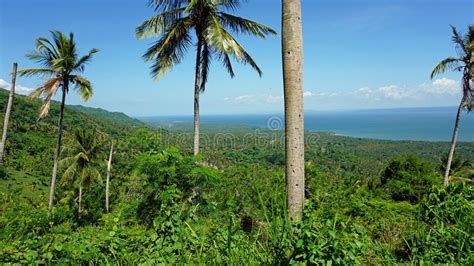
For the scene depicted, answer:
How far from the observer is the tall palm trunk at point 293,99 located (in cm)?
278

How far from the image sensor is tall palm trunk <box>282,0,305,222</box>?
109 inches

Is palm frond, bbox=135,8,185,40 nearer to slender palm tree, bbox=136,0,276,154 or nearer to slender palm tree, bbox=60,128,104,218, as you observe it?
slender palm tree, bbox=136,0,276,154

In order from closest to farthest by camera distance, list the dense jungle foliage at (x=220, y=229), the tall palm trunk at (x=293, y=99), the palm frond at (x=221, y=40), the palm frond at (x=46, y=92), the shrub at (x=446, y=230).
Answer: the dense jungle foliage at (x=220, y=229), the shrub at (x=446, y=230), the tall palm trunk at (x=293, y=99), the palm frond at (x=221, y=40), the palm frond at (x=46, y=92)

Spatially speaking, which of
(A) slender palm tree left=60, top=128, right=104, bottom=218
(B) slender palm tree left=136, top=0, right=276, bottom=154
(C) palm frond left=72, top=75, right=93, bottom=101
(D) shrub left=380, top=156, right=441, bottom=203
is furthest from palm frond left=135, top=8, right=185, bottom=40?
(D) shrub left=380, top=156, right=441, bottom=203

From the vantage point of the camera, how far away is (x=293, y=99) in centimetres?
283

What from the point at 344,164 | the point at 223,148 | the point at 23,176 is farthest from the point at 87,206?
the point at 344,164

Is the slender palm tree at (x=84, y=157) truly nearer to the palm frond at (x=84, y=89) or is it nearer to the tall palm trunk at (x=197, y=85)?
the palm frond at (x=84, y=89)

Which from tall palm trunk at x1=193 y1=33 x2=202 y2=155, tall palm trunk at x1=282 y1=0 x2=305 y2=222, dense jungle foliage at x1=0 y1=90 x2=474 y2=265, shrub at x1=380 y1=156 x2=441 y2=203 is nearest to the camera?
dense jungle foliage at x1=0 y1=90 x2=474 y2=265

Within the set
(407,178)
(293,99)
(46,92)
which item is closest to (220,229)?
(293,99)

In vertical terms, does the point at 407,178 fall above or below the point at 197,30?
below

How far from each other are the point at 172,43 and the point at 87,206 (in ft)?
87.1

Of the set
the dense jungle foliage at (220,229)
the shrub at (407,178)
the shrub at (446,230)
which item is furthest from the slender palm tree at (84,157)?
the shrub at (407,178)

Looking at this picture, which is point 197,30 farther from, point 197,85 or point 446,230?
point 446,230

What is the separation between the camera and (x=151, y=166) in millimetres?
5328
